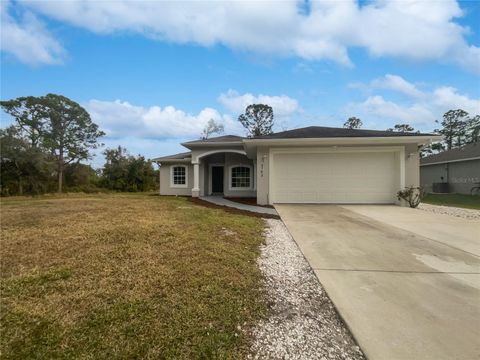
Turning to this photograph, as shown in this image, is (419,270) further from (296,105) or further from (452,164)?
(452,164)

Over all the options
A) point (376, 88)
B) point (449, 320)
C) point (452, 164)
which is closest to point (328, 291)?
point (449, 320)

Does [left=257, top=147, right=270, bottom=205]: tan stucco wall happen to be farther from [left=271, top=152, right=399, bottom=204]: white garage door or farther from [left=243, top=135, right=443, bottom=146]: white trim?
[left=243, top=135, right=443, bottom=146]: white trim

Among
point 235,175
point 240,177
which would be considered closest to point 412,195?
point 240,177

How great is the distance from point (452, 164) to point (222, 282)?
2698cm

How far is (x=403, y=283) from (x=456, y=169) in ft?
82.0

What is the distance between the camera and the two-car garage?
11.5m

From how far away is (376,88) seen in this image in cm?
1744

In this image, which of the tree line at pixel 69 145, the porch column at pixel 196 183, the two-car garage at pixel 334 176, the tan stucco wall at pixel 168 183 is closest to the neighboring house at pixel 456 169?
the tree line at pixel 69 145

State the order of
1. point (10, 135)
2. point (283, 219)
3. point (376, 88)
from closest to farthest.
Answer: point (283, 219), point (376, 88), point (10, 135)

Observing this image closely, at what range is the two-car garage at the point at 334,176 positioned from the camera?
11508mm

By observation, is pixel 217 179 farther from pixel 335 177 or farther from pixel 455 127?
pixel 455 127

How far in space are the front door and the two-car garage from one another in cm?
657

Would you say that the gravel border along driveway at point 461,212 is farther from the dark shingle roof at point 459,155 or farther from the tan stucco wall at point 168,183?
the dark shingle roof at point 459,155

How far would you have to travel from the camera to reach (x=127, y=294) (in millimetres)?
2914
